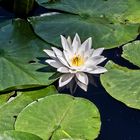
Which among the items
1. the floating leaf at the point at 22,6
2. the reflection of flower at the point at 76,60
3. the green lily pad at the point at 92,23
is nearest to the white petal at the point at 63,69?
the reflection of flower at the point at 76,60

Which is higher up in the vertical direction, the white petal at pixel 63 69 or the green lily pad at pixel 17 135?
the white petal at pixel 63 69

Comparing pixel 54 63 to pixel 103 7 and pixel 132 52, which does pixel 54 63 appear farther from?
pixel 103 7

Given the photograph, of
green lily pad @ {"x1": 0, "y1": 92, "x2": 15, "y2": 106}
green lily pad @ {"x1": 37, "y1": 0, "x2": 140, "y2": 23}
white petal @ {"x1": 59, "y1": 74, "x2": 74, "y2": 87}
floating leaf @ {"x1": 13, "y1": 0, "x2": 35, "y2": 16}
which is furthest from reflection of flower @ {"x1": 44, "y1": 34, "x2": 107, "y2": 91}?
floating leaf @ {"x1": 13, "y1": 0, "x2": 35, "y2": 16}

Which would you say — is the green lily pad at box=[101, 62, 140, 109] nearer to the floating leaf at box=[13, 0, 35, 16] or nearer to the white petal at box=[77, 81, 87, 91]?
the white petal at box=[77, 81, 87, 91]

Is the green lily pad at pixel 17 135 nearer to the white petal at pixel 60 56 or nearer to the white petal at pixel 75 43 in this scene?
the white petal at pixel 60 56

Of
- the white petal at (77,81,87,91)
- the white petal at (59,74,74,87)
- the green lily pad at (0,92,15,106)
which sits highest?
the white petal at (59,74,74,87)

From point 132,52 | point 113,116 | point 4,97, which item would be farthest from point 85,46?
point 4,97
